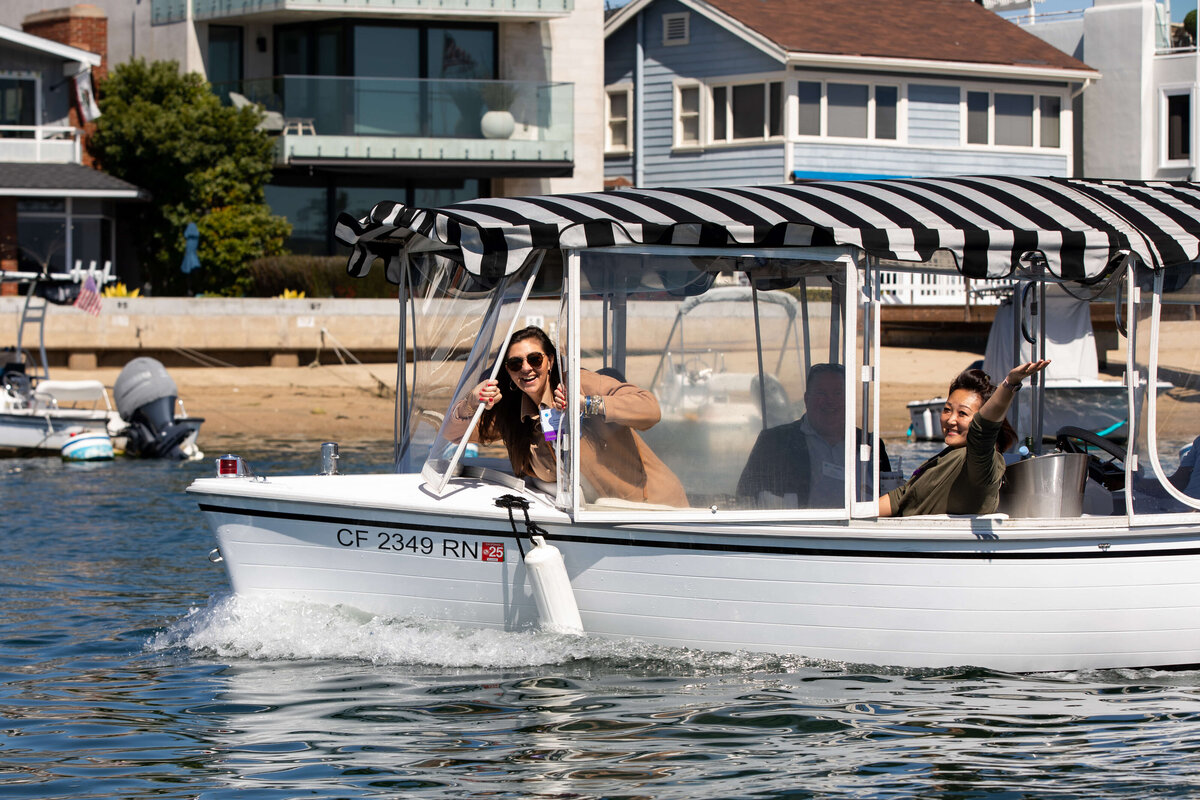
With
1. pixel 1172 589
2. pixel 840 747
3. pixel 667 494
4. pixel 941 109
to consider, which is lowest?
pixel 840 747

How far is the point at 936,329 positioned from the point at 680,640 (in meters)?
19.6

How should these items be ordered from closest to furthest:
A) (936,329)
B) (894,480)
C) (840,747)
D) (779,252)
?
1. (840,747)
2. (779,252)
3. (894,480)
4. (936,329)

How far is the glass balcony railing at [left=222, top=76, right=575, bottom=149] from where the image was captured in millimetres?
28438

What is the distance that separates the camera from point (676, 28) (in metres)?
31.1

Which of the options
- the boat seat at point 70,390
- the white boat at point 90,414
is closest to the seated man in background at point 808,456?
the white boat at point 90,414

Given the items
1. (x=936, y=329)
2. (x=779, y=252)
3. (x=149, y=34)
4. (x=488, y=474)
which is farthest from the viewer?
(x=149, y=34)

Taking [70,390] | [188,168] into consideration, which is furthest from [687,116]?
[70,390]

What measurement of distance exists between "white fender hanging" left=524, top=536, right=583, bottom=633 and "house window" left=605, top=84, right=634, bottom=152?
2554 centimetres

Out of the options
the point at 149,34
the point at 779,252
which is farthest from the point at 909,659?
the point at 149,34

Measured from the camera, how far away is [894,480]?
819 centimetres

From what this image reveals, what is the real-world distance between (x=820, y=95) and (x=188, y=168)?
1242cm

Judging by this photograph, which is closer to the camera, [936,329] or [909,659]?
[909,659]

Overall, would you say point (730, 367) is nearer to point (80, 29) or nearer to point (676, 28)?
point (676, 28)

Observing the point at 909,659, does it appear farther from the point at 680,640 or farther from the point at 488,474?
the point at 488,474
